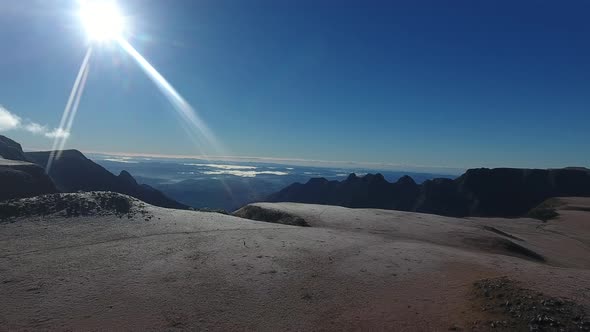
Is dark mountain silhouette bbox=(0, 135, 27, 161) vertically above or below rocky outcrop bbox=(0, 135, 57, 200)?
above

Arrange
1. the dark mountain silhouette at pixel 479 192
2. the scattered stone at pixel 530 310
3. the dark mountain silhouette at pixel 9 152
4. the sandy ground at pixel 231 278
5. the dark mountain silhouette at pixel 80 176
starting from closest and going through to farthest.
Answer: the scattered stone at pixel 530 310, the sandy ground at pixel 231 278, the dark mountain silhouette at pixel 9 152, the dark mountain silhouette at pixel 80 176, the dark mountain silhouette at pixel 479 192

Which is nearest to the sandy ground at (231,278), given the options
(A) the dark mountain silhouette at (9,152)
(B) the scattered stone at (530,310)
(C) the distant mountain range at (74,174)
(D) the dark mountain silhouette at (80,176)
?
(B) the scattered stone at (530,310)

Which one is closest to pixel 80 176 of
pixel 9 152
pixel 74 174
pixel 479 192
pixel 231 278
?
pixel 74 174

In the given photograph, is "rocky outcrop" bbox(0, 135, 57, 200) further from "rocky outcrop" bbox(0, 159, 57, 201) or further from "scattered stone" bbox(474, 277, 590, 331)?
"scattered stone" bbox(474, 277, 590, 331)

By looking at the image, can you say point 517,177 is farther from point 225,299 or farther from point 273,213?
point 225,299

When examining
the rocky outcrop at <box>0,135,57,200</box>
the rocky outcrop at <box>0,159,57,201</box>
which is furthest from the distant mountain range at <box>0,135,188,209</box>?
the rocky outcrop at <box>0,159,57,201</box>

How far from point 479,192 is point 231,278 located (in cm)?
13314

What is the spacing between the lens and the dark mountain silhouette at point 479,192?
119 meters

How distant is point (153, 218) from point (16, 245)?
841 cm

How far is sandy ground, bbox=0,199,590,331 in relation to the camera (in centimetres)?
Result: 1151

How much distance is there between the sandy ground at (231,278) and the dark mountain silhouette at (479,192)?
369ft

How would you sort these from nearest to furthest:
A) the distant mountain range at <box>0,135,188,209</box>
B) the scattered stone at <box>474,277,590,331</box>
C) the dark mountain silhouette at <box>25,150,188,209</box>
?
1. the scattered stone at <box>474,277,590,331</box>
2. the distant mountain range at <box>0,135,188,209</box>
3. the dark mountain silhouette at <box>25,150,188,209</box>

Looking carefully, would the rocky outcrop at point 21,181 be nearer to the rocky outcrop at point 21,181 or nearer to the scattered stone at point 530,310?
the rocky outcrop at point 21,181

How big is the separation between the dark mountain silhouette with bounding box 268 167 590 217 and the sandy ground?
112597 millimetres
